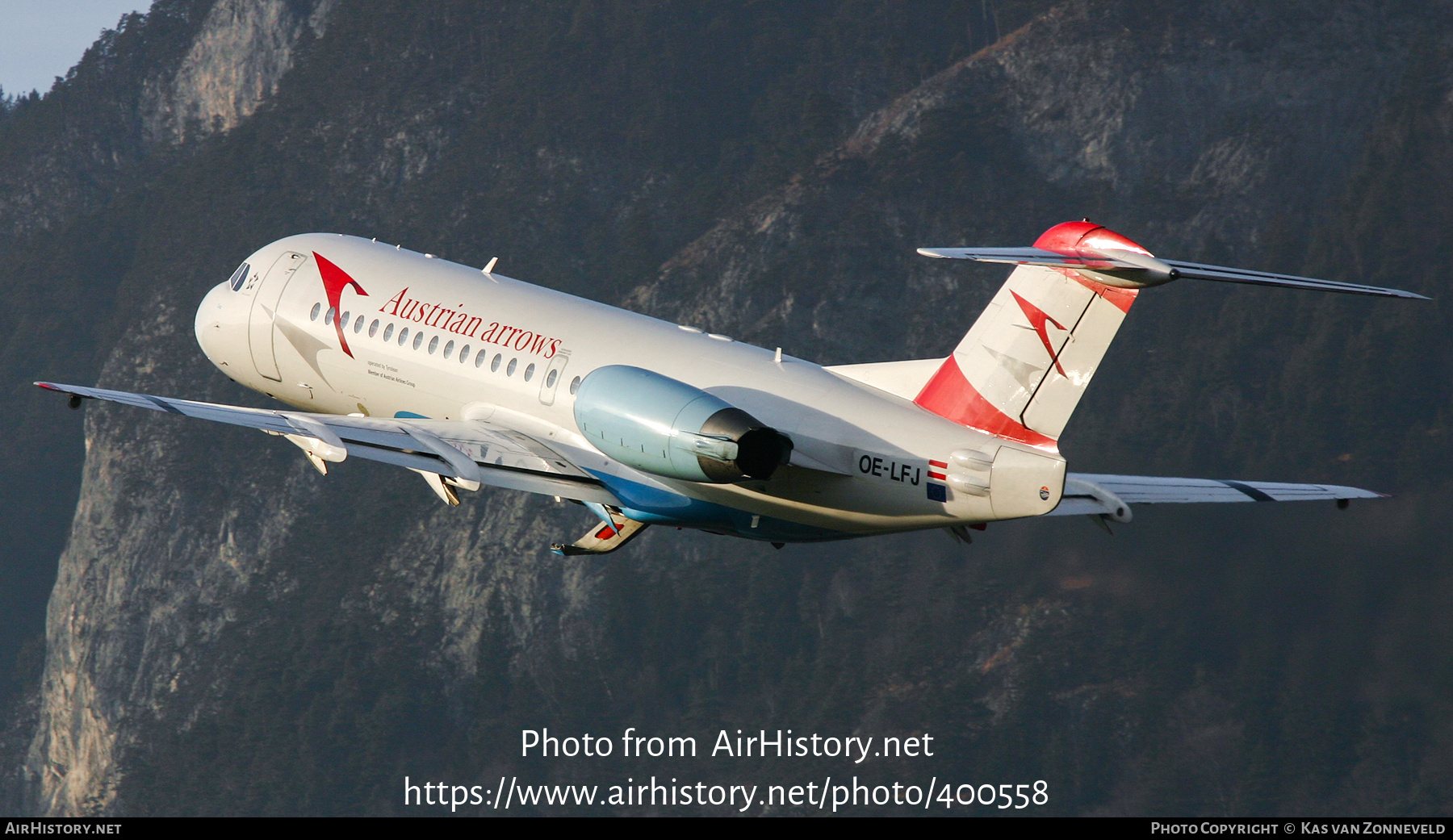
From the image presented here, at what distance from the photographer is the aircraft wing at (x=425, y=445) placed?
85.3 ft

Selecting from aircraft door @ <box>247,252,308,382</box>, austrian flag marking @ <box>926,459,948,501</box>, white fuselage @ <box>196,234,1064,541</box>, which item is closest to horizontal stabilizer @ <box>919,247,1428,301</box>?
white fuselage @ <box>196,234,1064,541</box>

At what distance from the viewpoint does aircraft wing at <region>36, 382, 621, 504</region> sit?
26000 mm

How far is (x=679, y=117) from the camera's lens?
11675cm

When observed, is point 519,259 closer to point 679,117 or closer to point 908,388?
point 679,117

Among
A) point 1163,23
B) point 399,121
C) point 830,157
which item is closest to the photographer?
point 1163,23

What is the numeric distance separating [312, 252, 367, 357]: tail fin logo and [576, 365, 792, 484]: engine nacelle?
7.54m

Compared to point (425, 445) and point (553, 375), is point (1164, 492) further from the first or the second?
point (425, 445)

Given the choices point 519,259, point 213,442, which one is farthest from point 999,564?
point 213,442

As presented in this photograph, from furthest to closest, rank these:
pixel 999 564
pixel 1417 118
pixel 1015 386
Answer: pixel 1417 118
pixel 999 564
pixel 1015 386

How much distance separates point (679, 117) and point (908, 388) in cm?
9322

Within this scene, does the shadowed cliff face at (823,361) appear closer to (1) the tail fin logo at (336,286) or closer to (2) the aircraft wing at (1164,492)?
(2) the aircraft wing at (1164,492)

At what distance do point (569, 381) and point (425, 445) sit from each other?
2.60m

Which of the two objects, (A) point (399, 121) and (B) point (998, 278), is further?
(A) point (399, 121)

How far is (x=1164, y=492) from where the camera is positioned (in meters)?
26.8
